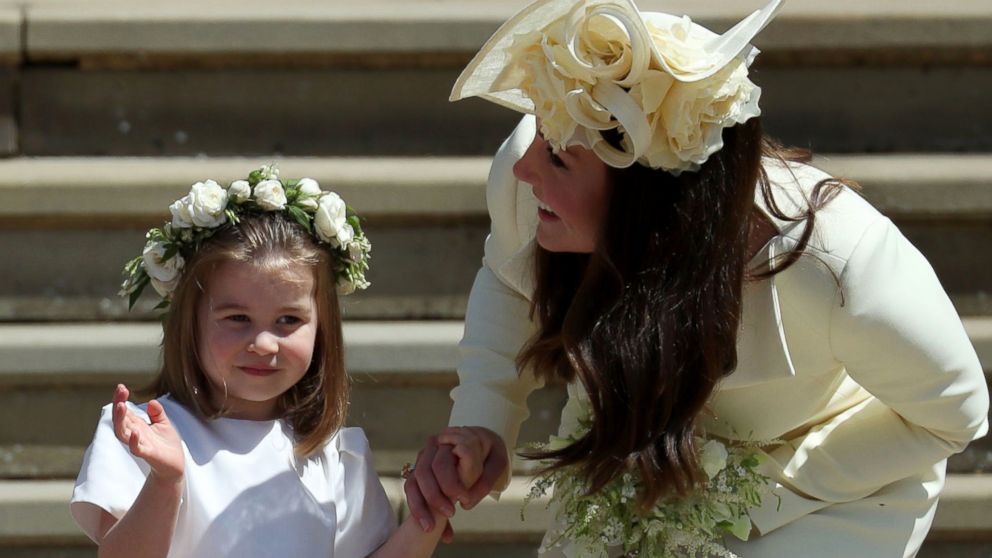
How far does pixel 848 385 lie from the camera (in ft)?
8.51

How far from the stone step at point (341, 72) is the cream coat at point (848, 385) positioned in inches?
55.5

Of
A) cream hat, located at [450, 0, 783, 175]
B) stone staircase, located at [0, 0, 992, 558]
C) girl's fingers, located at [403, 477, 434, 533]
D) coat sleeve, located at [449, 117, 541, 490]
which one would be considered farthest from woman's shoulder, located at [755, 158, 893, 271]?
stone staircase, located at [0, 0, 992, 558]

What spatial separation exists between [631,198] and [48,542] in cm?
228

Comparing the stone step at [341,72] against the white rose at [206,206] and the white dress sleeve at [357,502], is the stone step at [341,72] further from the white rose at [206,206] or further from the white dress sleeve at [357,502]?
the white dress sleeve at [357,502]

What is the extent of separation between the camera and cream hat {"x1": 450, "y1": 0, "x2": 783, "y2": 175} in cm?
219

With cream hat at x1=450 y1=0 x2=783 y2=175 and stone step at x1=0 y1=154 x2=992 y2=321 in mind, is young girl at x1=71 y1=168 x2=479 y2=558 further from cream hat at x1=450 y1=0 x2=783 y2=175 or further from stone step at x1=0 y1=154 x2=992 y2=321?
stone step at x1=0 y1=154 x2=992 y2=321

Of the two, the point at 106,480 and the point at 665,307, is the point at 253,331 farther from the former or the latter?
the point at 665,307

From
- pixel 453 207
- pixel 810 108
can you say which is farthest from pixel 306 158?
pixel 810 108

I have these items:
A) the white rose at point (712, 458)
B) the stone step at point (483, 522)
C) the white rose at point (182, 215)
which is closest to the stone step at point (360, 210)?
the stone step at point (483, 522)

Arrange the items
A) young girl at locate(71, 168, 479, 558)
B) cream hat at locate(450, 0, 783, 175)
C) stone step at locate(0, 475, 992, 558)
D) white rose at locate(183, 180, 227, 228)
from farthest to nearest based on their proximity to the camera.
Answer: stone step at locate(0, 475, 992, 558) < white rose at locate(183, 180, 227, 228) < young girl at locate(71, 168, 479, 558) < cream hat at locate(450, 0, 783, 175)

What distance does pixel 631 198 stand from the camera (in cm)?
230

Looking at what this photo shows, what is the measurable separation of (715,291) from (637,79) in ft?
1.20

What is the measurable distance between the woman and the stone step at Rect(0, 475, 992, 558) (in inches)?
56.0

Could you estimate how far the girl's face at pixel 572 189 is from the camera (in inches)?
91.7
